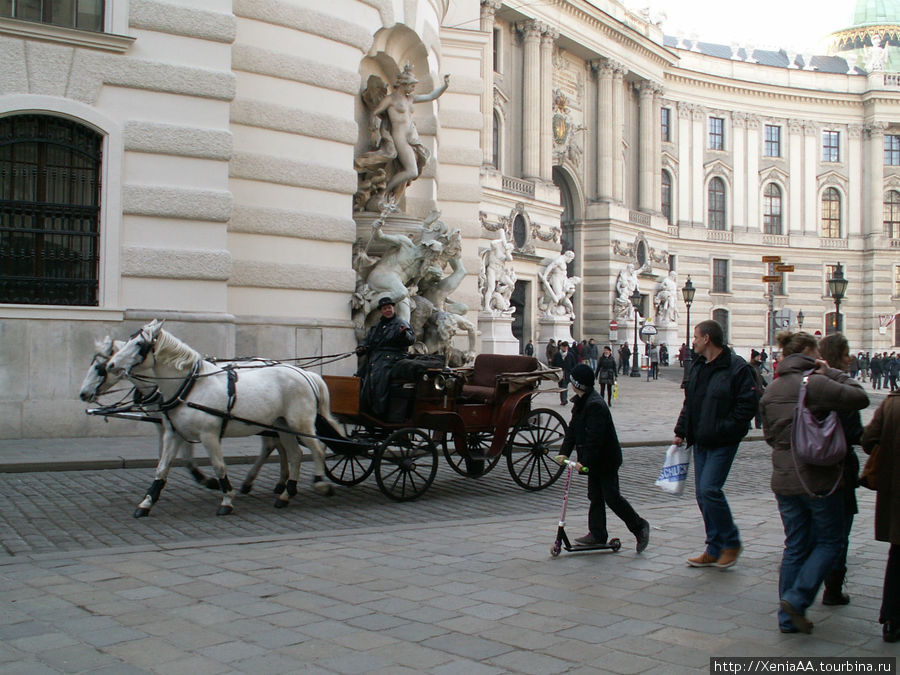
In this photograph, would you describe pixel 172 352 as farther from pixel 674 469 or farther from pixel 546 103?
pixel 546 103

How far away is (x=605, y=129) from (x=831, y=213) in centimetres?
2431

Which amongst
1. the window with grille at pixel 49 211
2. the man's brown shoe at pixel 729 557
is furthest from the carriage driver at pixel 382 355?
the window with grille at pixel 49 211

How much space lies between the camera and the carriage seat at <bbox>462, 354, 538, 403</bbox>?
11102mm

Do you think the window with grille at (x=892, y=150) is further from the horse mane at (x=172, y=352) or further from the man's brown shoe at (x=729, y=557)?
the horse mane at (x=172, y=352)

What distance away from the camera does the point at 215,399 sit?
904 cm

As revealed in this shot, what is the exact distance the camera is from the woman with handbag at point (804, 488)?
17.9 feet

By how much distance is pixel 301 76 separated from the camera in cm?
1702

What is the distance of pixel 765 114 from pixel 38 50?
199ft

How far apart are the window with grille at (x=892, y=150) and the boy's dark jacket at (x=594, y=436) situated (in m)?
70.1

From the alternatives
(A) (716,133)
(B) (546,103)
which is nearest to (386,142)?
(B) (546,103)

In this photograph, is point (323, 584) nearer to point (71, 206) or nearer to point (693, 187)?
point (71, 206)

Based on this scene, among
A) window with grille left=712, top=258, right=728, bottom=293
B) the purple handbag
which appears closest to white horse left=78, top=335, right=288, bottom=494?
the purple handbag

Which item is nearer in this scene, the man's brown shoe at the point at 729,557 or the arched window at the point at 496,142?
the man's brown shoe at the point at 729,557

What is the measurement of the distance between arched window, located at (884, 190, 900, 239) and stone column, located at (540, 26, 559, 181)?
33556 millimetres
